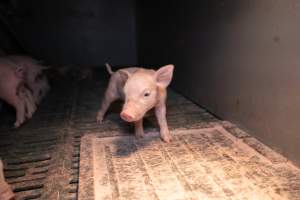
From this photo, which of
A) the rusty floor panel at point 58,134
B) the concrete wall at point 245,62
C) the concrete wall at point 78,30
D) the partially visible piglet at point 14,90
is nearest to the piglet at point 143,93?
the rusty floor panel at point 58,134

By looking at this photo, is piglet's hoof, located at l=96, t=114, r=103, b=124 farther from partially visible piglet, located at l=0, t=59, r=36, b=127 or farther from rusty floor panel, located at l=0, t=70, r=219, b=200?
partially visible piglet, located at l=0, t=59, r=36, b=127

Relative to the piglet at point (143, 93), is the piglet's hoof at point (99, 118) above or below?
below

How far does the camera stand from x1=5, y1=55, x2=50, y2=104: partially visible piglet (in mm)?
2765

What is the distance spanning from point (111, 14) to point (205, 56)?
2518mm

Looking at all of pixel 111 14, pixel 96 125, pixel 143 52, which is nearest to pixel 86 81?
pixel 143 52

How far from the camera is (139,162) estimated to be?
156 centimetres

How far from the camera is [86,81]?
3697 millimetres

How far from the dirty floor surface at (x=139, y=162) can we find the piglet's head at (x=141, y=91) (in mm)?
259

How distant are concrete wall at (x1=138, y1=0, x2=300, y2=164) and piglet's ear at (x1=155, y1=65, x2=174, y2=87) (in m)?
0.52

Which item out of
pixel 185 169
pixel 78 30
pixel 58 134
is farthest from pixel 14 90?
pixel 78 30

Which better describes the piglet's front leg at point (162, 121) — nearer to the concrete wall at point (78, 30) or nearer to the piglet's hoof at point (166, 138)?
the piglet's hoof at point (166, 138)

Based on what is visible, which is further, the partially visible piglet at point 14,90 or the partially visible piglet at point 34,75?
the partially visible piglet at point 34,75

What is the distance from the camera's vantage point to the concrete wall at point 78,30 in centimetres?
425

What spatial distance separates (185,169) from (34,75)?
6.39 feet
